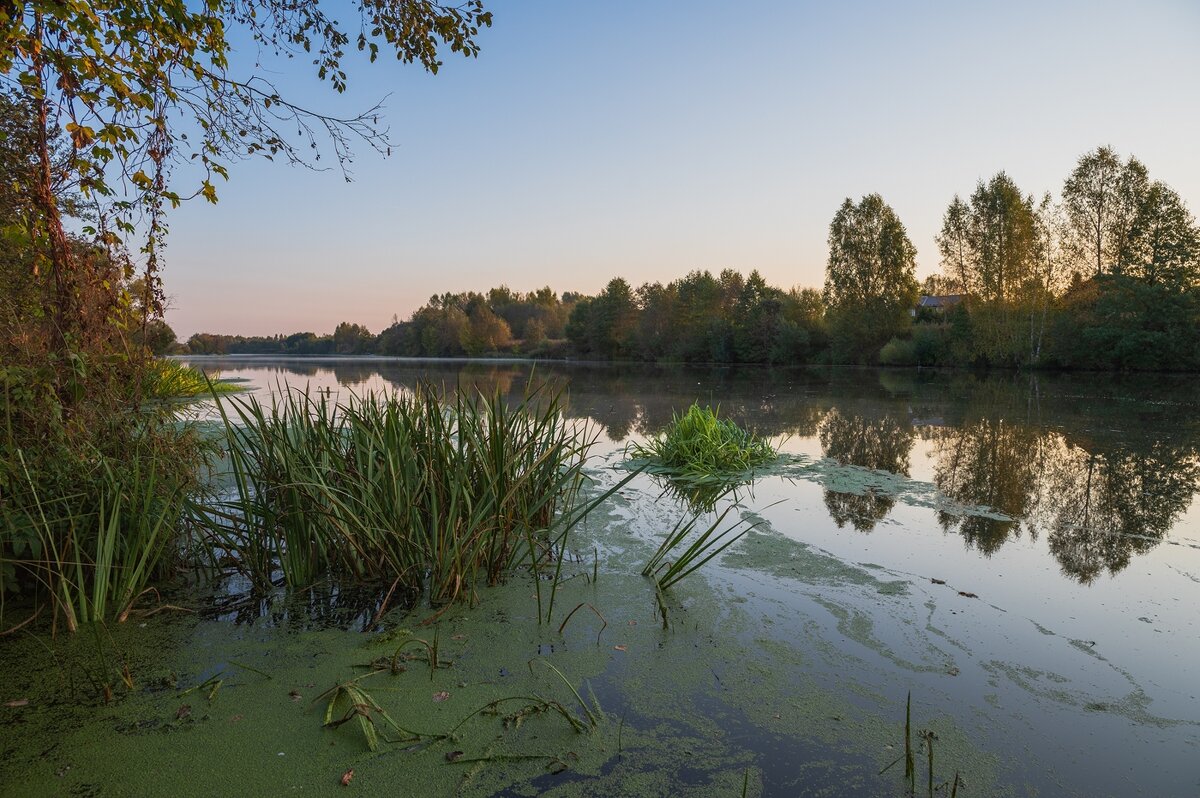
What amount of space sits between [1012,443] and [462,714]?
31.2ft

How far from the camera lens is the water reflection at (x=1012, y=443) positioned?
197 inches

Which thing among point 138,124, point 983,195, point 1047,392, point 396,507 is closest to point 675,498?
point 396,507

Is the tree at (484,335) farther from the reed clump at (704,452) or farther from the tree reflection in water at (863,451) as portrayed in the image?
the reed clump at (704,452)

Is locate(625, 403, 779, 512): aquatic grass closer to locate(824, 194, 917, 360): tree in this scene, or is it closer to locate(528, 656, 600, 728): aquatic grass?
locate(528, 656, 600, 728): aquatic grass

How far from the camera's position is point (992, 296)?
95.6ft

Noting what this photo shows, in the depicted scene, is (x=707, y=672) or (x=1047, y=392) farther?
(x=1047, y=392)

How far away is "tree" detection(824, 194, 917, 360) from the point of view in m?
35.7

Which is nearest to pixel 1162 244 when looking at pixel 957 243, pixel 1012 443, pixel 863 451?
pixel 957 243

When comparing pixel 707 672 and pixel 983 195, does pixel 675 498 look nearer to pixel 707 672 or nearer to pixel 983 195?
pixel 707 672

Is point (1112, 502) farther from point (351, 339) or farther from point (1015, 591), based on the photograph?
point (351, 339)

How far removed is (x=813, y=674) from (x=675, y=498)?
348 centimetres

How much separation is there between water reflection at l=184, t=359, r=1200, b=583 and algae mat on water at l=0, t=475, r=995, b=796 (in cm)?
137

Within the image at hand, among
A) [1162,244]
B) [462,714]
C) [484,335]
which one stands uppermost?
[1162,244]

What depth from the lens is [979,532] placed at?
4895 mm
